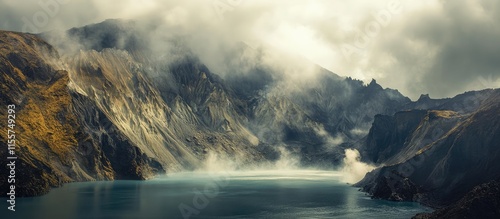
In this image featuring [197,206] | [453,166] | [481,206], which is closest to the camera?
[481,206]

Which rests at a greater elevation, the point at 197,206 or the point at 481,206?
the point at 197,206

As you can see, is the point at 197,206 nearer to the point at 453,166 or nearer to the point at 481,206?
the point at 481,206

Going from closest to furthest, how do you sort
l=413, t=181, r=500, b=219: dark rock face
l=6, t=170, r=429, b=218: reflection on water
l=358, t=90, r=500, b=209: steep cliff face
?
l=413, t=181, r=500, b=219: dark rock face, l=6, t=170, r=429, b=218: reflection on water, l=358, t=90, r=500, b=209: steep cliff face

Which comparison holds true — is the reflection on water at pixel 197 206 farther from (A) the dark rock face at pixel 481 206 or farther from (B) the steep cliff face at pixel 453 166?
(A) the dark rock face at pixel 481 206

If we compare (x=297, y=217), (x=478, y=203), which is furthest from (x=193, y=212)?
(x=478, y=203)

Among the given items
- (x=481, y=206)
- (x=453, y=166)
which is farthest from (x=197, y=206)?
(x=453, y=166)

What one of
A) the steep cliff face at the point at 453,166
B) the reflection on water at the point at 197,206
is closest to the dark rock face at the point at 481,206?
the reflection on water at the point at 197,206

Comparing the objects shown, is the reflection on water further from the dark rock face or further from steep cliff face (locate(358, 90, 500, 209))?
the dark rock face

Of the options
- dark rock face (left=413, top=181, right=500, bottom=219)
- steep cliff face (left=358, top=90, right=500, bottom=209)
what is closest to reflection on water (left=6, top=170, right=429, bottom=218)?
steep cliff face (left=358, top=90, right=500, bottom=209)

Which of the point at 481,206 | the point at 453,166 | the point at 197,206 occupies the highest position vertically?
the point at 453,166

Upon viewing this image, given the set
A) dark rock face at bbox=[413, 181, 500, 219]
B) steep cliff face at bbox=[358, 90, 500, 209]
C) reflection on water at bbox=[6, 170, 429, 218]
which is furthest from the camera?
steep cliff face at bbox=[358, 90, 500, 209]

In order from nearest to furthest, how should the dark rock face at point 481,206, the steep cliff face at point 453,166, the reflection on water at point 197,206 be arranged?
the dark rock face at point 481,206
the reflection on water at point 197,206
the steep cliff face at point 453,166

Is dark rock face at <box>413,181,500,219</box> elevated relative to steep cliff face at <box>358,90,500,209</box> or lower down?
lower down
